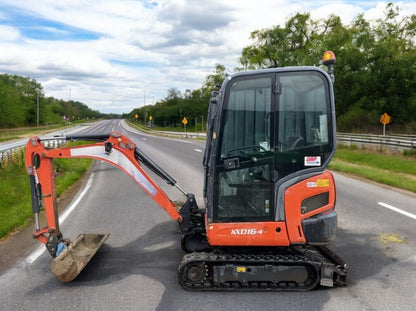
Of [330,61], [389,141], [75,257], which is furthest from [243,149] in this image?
[389,141]

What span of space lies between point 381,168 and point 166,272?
43.3 feet

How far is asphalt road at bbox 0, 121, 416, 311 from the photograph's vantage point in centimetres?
430

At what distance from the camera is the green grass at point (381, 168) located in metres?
11.9

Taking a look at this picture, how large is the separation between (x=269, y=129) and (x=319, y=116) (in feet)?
2.11

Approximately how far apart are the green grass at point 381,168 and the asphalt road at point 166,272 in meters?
3.27

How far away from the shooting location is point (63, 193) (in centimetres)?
1127

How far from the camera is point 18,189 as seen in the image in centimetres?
1138

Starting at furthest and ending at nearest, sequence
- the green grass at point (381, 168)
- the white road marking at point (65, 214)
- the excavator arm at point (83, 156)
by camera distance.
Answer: the green grass at point (381, 168) → the white road marking at point (65, 214) → the excavator arm at point (83, 156)

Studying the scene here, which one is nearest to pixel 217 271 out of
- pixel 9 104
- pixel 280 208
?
pixel 280 208

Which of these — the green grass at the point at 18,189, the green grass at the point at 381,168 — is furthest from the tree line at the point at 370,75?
the green grass at the point at 18,189

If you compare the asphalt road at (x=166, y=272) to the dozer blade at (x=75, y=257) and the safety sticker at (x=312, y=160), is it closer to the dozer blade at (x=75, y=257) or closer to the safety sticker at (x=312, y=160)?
the dozer blade at (x=75, y=257)

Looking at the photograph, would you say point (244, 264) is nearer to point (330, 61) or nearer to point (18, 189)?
point (330, 61)

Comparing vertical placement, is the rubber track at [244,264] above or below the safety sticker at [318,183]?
below

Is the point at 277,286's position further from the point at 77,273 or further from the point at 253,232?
the point at 77,273
